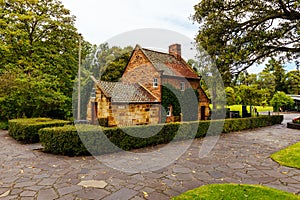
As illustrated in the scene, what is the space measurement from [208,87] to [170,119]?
20.3m

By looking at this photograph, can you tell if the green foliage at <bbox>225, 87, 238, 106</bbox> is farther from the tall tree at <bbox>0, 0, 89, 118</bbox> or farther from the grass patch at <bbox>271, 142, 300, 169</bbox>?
the grass patch at <bbox>271, 142, 300, 169</bbox>

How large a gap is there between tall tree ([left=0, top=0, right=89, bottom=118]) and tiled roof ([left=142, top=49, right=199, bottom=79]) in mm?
7246

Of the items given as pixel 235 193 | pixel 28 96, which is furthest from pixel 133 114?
pixel 235 193

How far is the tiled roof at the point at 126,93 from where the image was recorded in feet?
51.1

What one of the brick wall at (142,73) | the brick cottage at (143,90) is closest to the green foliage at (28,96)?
the brick cottage at (143,90)

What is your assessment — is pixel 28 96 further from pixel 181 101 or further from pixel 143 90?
pixel 181 101

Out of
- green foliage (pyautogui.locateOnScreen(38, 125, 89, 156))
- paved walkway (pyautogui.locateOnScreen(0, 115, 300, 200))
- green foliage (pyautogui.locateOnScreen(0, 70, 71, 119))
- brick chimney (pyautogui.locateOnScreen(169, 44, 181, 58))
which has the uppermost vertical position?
brick chimney (pyautogui.locateOnScreen(169, 44, 181, 58))

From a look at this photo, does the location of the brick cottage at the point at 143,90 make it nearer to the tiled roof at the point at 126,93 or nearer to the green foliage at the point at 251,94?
the tiled roof at the point at 126,93

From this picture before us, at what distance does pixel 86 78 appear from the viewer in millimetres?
22672

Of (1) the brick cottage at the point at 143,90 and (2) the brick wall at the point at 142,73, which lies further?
(2) the brick wall at the point at 142,73

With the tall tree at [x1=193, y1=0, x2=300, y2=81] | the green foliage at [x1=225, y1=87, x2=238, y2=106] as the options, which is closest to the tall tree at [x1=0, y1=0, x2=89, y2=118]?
the tall tree at [x1=193, y1=0, x2=300, y2=81]

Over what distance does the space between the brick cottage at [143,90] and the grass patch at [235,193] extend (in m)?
11.2

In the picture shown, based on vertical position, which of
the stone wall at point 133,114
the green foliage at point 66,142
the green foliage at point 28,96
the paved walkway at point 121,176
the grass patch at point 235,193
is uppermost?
the green foliage at point 28,96

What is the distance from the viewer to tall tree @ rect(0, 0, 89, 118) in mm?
14664
